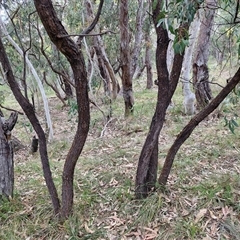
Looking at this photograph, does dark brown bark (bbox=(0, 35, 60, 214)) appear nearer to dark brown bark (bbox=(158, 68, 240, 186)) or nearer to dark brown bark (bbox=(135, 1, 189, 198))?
dark brown bark (bbox=(135, 1, 189, 198))

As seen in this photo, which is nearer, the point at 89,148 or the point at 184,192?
the point at 184,192

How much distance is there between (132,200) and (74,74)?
1358 mm

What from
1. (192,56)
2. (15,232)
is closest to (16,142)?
(15,232)

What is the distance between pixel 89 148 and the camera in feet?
14.5

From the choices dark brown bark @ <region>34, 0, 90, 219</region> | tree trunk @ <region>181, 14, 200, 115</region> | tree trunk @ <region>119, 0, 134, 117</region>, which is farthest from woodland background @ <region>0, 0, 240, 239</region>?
tree trunk @ <region>119, 0, 134, 117</region>

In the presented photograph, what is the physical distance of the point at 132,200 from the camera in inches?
102

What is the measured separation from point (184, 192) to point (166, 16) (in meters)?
1.79

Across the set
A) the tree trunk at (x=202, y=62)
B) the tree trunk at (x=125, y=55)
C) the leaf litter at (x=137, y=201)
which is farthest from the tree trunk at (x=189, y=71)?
the leaf litter at (x=137, y=201)

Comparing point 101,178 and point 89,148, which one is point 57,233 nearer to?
point 101,178

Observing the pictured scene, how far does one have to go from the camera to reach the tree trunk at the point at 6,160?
8.78 feet

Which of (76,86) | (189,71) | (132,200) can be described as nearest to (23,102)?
(76,86)

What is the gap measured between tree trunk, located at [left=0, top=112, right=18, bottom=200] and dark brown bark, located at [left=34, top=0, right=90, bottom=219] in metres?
0.73

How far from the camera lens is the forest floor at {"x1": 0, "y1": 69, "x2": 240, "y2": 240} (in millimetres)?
2258

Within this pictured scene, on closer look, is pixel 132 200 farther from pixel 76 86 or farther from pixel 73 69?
pixel 73 69
